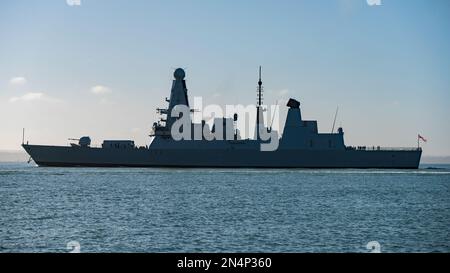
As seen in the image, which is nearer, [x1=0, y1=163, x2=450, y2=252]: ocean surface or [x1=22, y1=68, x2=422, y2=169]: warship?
[x1=0, y1=163, x2=450, y2=252]: ocean surface

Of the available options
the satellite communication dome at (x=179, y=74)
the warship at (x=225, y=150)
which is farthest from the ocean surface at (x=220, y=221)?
the satellite communication dome at (x=179, y=74)

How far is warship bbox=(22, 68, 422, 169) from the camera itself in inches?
3046

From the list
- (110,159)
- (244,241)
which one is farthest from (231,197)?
(110,159)

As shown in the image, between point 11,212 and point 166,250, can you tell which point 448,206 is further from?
point 11,212

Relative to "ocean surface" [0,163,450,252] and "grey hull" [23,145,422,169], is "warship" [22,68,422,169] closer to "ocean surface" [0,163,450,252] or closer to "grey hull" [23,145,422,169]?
"grey hull" [23,145,422,169]

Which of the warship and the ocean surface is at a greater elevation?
the warship

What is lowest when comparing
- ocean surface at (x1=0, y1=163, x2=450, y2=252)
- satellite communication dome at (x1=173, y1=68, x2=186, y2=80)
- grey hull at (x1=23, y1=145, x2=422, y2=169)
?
ocean surface at (x1=0, y1=163, x2=450, y2=252)

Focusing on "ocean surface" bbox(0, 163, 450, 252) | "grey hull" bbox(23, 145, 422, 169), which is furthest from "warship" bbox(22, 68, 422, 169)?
"ocean surface" bbox(0, 163, 450, 252)

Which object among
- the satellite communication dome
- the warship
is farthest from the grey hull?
the satellite communication dome

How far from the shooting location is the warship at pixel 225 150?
77375 mm

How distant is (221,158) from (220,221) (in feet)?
172

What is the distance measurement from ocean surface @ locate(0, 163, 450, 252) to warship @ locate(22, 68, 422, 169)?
33819 mm

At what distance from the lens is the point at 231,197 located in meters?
37.9

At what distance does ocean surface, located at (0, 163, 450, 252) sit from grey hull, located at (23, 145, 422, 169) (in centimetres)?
3397
